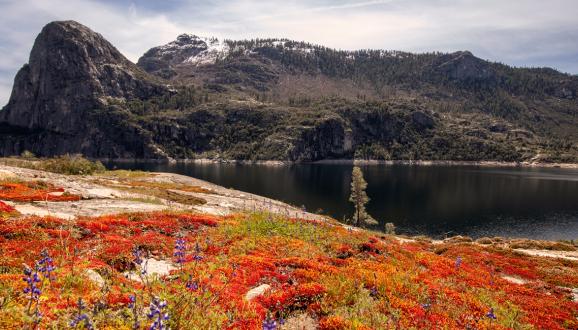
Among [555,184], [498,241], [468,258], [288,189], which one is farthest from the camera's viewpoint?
[555,184]

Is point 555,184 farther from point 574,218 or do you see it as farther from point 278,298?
point 278,298

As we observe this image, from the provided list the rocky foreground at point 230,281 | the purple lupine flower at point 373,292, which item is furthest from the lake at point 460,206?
the purple lupine flower at point 373,292

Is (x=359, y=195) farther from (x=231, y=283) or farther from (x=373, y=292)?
(x=231, y=283)

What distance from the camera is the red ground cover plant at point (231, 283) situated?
318 inches

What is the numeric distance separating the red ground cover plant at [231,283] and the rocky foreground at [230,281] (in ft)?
0.18

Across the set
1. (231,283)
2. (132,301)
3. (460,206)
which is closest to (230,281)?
(231,283)

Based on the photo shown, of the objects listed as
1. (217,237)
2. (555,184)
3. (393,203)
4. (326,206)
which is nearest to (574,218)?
(393,203)

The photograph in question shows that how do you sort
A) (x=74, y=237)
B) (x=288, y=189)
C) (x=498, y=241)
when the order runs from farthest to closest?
(x=288, y=189)
(x=498, y=241)
(x=74, y=237)

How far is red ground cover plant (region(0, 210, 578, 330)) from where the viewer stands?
8086 millimetres

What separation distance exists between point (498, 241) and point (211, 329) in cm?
5173

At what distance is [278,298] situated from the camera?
11438 millimetres

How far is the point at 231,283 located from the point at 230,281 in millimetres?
109

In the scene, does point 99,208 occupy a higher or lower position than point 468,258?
higher

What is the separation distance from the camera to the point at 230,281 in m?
12.3
